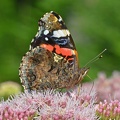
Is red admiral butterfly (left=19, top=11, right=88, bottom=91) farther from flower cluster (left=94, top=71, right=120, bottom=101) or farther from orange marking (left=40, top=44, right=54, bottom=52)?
flower cluster (left=94, top=71, right=120, bottom=101)

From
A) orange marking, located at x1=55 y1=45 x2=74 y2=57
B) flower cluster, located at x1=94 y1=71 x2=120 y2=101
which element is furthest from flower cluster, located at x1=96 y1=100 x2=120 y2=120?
flower cluster, located at x1=94 y1=71 x2=120 y2=101

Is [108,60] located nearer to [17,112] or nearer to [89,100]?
[89,100]

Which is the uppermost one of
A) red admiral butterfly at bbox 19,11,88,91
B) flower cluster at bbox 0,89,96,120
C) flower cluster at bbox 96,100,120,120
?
Result: red admiral butterfly at bbox 19,11,88,91

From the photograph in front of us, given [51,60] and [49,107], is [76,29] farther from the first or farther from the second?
[49,107]

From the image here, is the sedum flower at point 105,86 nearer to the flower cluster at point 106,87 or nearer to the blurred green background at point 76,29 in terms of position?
the flower cluster at point 106,87

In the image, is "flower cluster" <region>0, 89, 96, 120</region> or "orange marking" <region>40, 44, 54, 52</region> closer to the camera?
"flower cluster" <region>0, 89, 96, 120</region>

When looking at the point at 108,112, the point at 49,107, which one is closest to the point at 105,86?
the point at 108,112
